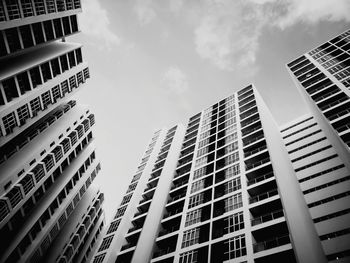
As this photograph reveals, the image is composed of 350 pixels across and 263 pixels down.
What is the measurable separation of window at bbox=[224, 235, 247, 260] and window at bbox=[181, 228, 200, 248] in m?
3.97

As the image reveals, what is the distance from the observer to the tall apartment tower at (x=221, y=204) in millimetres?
27266

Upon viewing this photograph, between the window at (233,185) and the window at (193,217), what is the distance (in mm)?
4194

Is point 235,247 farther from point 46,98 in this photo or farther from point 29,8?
point 29,8

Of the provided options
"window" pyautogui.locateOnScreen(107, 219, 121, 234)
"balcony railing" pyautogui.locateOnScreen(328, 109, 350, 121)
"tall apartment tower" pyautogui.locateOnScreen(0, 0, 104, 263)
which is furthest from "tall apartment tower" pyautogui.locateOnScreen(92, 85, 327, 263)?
"tall apartment tower" pyautogui.locateOnScreen(0, 0, 104, 263)

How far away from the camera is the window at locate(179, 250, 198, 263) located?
95.7ft

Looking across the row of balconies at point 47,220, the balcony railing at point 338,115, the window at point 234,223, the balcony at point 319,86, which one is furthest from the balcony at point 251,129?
the row of balconies at point 47,220

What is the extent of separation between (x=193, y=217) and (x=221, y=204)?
3.76 meters

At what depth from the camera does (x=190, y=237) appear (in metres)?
32.2

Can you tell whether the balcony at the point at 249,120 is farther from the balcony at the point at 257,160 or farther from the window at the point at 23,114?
the window at the point at 23,114

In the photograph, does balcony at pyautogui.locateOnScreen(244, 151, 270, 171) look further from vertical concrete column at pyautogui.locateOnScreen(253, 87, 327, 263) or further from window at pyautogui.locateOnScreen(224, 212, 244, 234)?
window at pyautogui.locateOnScreen(224, 212, 244, 234)

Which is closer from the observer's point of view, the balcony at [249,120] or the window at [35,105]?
the window at [35,105]

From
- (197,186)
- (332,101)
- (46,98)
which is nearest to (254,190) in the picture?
(197,186)

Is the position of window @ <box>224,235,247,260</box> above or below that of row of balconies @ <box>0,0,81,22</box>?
below

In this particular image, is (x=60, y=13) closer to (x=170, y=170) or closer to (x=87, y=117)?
(x=87, y=117)
